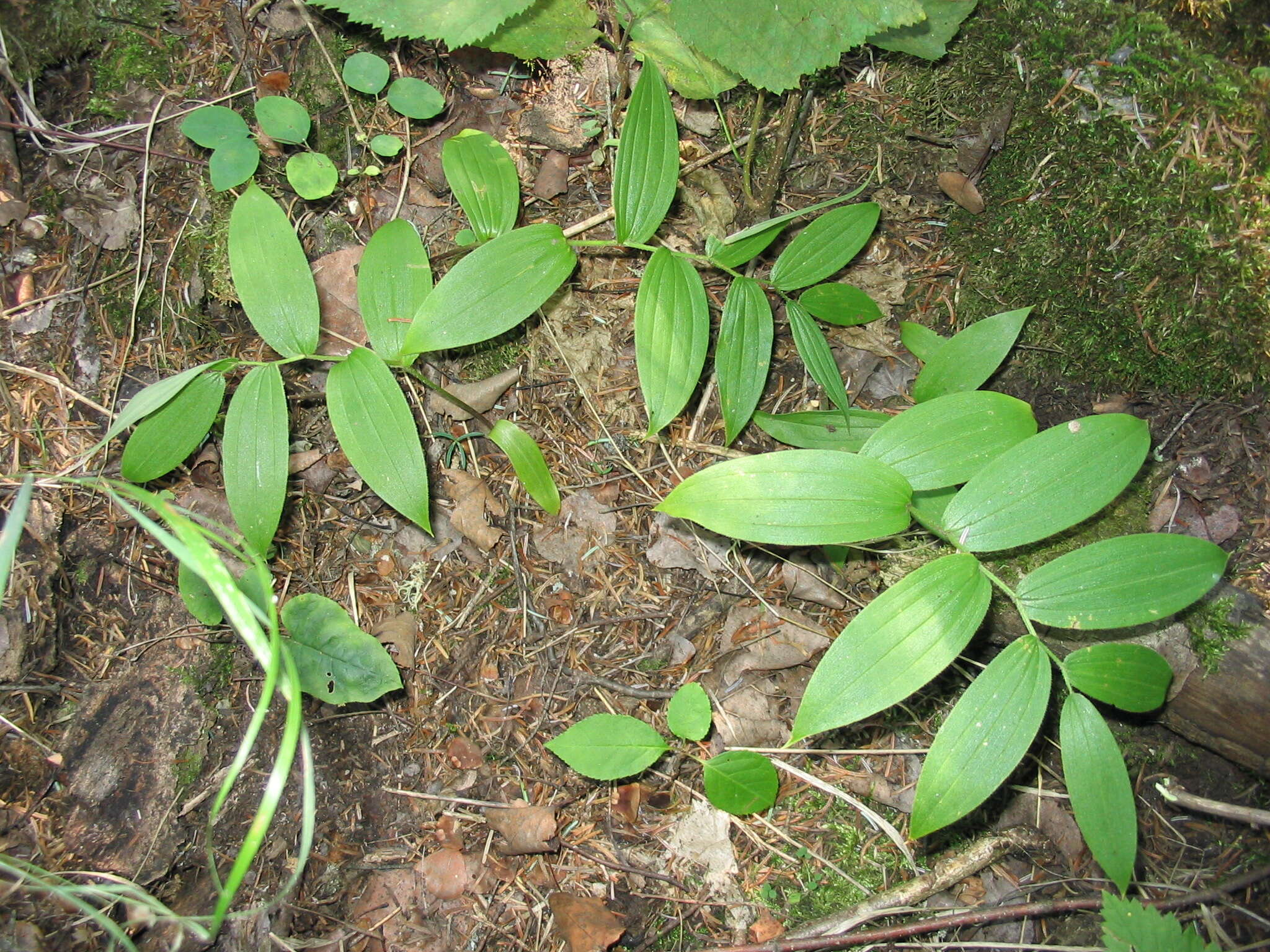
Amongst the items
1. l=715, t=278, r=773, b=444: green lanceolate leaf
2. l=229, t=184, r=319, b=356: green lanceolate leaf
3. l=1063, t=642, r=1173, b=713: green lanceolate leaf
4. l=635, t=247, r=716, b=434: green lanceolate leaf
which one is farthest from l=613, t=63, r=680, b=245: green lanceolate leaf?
l=1063, t=642, r=1173, b=713: green lanceolate leaf

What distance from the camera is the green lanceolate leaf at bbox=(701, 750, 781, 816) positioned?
96.0 inches

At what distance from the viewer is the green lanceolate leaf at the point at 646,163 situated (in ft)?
7.93

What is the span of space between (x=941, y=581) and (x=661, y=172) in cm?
151

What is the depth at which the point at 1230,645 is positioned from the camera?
2256 millimetres

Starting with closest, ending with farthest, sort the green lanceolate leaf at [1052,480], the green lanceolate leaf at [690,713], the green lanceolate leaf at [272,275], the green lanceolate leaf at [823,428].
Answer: the green lanceolate leaf at [1052,480]
the green lanceolate leaf at [272,275]
the green lanceolate leaf at [690,713]
the green lanceolate leaf at [823,428]

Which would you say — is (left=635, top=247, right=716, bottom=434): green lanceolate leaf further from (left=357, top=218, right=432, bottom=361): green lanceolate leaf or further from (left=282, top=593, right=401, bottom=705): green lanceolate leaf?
(left=282, top=593, right=401, bottom=705): green lanceolate leaf

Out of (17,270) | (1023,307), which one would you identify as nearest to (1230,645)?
(1023,307)

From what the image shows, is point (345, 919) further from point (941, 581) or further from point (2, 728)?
point (941, 581)

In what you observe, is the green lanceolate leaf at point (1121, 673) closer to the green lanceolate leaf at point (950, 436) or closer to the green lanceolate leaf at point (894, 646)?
the green lanceolate leaf at point (894, 646)

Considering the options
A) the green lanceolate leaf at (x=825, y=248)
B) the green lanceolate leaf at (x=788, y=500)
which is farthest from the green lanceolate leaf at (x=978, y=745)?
the green lanceolate leaf at (x=825, y=248)

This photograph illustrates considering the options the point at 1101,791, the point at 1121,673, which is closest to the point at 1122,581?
the point at 1121,673

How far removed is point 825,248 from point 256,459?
197 centimetres

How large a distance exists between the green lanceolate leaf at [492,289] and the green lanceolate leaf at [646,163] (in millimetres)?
229

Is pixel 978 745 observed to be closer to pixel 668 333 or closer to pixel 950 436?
pixel 950 436
